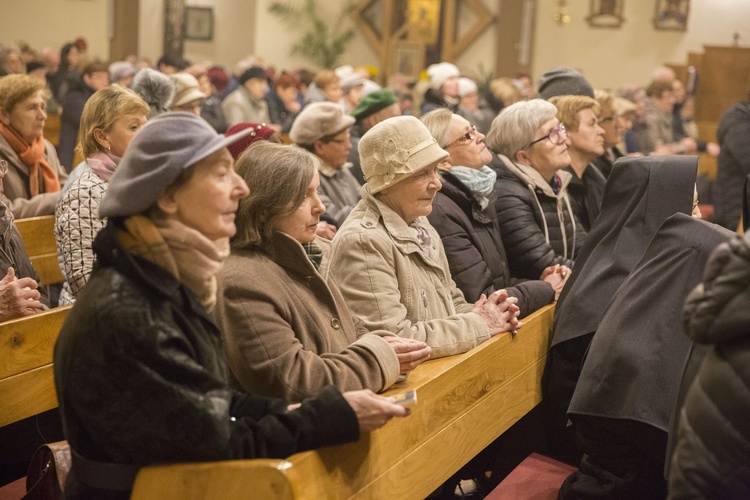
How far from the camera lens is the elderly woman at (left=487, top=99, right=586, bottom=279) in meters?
4.29

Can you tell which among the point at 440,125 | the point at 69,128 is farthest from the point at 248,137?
the point at 69,128

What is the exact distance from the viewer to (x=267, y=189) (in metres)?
2.63

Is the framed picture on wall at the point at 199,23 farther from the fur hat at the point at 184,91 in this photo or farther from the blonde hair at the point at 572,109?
the blonde hair at the point at 572,109

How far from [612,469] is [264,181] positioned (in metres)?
1.45

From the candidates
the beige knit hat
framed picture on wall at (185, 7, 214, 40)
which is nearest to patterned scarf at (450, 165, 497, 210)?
the beige knit hat

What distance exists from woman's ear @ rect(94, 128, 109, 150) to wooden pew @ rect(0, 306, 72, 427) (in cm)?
94

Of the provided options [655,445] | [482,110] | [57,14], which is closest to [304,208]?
[655,445]

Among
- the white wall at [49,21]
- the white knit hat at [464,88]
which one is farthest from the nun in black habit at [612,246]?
the white wall at [49,21]

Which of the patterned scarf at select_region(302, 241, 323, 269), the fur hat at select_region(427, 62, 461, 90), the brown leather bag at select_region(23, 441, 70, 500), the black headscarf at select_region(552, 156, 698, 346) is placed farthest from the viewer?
the fur hat at select_region(427, 62, 461, 90)

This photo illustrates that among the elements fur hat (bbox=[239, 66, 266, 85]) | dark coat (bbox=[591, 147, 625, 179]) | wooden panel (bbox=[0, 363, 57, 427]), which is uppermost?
fur hat (bbox=[239, 66, 266, 85])

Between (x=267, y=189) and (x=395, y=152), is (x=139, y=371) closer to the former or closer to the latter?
(x=267, y=189)

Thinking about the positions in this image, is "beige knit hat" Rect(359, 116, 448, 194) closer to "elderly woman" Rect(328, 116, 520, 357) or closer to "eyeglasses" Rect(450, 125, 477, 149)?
"elderly woman" Rect(328, 116, 520, 357)

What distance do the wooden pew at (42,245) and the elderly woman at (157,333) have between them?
2.59m

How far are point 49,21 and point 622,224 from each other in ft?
45.2
